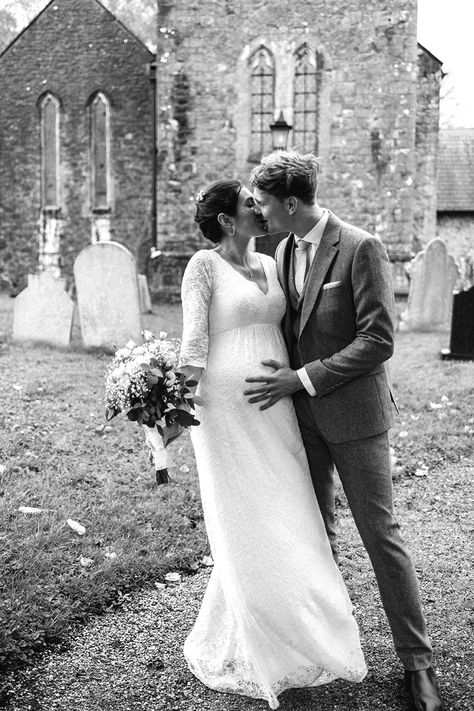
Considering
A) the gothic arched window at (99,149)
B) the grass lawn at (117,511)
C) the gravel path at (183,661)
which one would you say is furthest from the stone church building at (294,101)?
the gravel path at (183,661)

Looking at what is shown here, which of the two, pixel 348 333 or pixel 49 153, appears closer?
pixel 348 333

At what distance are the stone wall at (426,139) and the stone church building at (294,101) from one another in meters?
0.50

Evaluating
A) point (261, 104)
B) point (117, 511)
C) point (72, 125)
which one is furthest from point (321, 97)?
point (117, 511)

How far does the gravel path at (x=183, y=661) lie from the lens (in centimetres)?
281

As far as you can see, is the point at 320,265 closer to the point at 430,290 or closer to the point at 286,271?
the point at 286,271

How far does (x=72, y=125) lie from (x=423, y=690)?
1888 cm

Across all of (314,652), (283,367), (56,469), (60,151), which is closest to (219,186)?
(283,367)

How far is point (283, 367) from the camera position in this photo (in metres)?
2.91

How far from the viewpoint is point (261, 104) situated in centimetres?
1691

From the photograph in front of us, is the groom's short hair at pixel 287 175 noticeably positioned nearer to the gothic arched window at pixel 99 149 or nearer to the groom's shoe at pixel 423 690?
the groom's shoe at pixel 423 690

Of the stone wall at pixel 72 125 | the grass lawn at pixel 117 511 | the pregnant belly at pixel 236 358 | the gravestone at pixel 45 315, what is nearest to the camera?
the pregnant belly at pixel 236 358

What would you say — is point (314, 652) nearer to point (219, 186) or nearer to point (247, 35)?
point (219, 186)

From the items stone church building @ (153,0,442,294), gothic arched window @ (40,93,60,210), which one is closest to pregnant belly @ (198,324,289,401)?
stone church building @ (153,0,442,294)

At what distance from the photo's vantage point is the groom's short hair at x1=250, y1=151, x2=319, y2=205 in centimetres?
279
